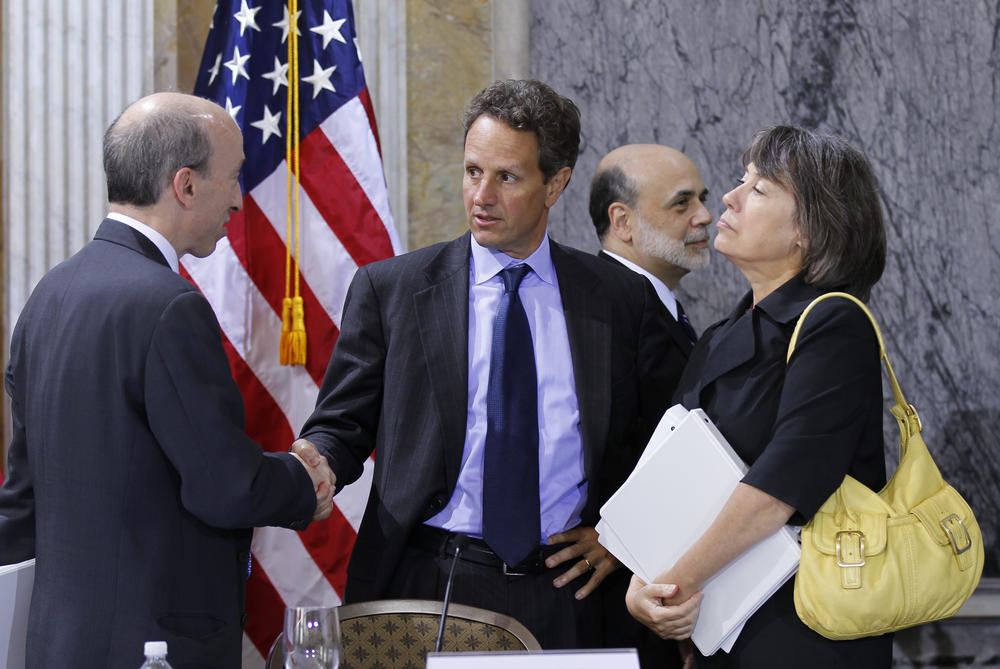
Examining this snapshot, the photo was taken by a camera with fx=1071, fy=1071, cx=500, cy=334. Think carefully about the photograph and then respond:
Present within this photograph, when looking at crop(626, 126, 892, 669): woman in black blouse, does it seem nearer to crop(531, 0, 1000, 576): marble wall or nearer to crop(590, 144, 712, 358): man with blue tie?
crop(590, 144, 712, 358): man with blue tie

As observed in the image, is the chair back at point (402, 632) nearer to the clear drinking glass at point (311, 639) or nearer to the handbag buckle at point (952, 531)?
the clear drinking glass at point (311, 639)

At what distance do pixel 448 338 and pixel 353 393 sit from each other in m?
0.29

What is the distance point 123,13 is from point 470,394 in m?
1.97

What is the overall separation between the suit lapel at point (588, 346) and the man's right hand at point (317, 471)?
0.62m

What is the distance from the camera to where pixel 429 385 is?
2633 mm

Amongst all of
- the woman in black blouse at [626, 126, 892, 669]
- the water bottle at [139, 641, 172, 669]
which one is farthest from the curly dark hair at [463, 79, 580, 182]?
the water bottle at [139, 641, 172, 669]

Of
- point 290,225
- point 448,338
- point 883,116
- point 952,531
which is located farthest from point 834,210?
point 883,116

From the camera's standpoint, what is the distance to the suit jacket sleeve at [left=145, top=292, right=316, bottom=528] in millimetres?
2068

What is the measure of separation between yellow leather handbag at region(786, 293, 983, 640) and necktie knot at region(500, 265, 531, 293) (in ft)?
2.54

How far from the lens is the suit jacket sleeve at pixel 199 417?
207 cm

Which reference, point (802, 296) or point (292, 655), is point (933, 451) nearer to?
point (802, 296)

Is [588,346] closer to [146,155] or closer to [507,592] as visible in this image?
[507,592]

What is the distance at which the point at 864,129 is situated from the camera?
407 centimetres

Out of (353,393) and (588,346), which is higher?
(588,346)
